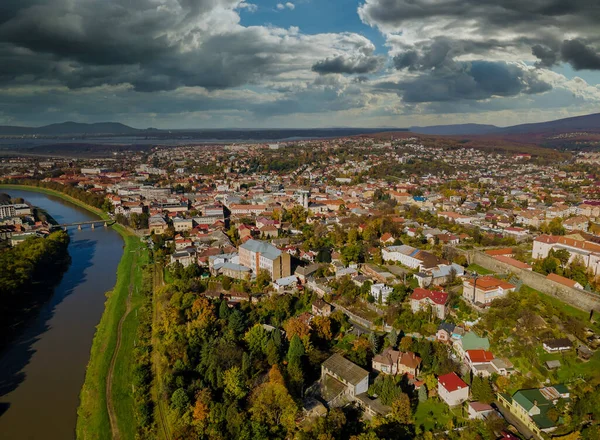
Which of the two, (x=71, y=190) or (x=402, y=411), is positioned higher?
(x=71, y=190)

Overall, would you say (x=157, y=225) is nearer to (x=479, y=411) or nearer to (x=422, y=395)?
(x=422, y=395)

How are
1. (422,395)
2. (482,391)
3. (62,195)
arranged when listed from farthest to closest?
(62,195) → (422,395) → (482,391)

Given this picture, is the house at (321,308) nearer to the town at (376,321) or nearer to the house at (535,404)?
the town at (376,321)

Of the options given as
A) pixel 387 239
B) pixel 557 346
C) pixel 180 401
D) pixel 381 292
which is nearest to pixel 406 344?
pixel 381 292

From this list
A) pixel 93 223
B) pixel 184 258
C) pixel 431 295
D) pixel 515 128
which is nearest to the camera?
pixel 431 295

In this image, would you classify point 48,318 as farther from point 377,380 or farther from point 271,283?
point 377,380

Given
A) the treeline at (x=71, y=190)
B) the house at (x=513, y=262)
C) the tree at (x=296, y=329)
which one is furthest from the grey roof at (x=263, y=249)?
the treeline at (x=71, y=190)

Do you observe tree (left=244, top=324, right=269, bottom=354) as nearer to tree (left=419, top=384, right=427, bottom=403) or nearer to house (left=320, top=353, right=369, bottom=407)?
house (left=320, top=353, right=369, bottom=407)
